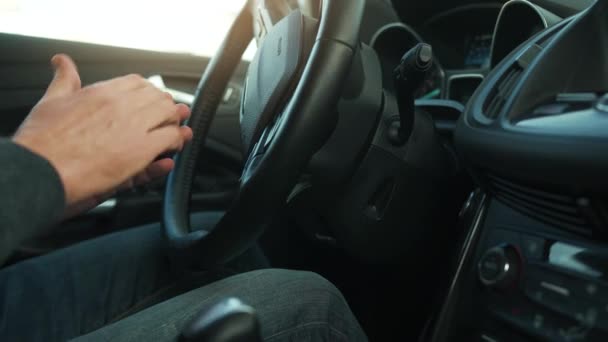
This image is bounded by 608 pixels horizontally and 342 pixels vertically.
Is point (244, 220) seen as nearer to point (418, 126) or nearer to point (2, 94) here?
point (418, 126)

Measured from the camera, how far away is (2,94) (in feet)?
4.14

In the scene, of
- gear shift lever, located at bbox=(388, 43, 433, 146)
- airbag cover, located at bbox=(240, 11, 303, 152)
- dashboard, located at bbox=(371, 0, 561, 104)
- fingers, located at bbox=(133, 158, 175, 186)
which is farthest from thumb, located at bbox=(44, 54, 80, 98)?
dashboard, located at bbox=(371, 0, 561, 104)

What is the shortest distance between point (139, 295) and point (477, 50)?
35.5 inches

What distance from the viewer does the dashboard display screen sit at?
1229 millimetres

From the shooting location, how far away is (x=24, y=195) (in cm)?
42

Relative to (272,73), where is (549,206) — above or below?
below

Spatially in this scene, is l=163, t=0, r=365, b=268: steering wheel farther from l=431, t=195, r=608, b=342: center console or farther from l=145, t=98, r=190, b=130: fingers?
l=431, t=195, r=608, b=342: center console

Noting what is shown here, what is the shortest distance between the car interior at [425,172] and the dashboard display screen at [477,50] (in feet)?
0.40

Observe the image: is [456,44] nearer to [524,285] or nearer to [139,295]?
[524,285]

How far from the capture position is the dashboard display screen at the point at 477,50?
1229mm

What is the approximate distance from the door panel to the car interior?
1.54ft

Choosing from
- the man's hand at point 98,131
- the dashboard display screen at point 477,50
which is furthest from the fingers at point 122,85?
the dashboard display screen at point 477,50

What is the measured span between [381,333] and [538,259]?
18.0 inches

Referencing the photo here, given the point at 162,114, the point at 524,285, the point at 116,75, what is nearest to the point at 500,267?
the point at 524,285
